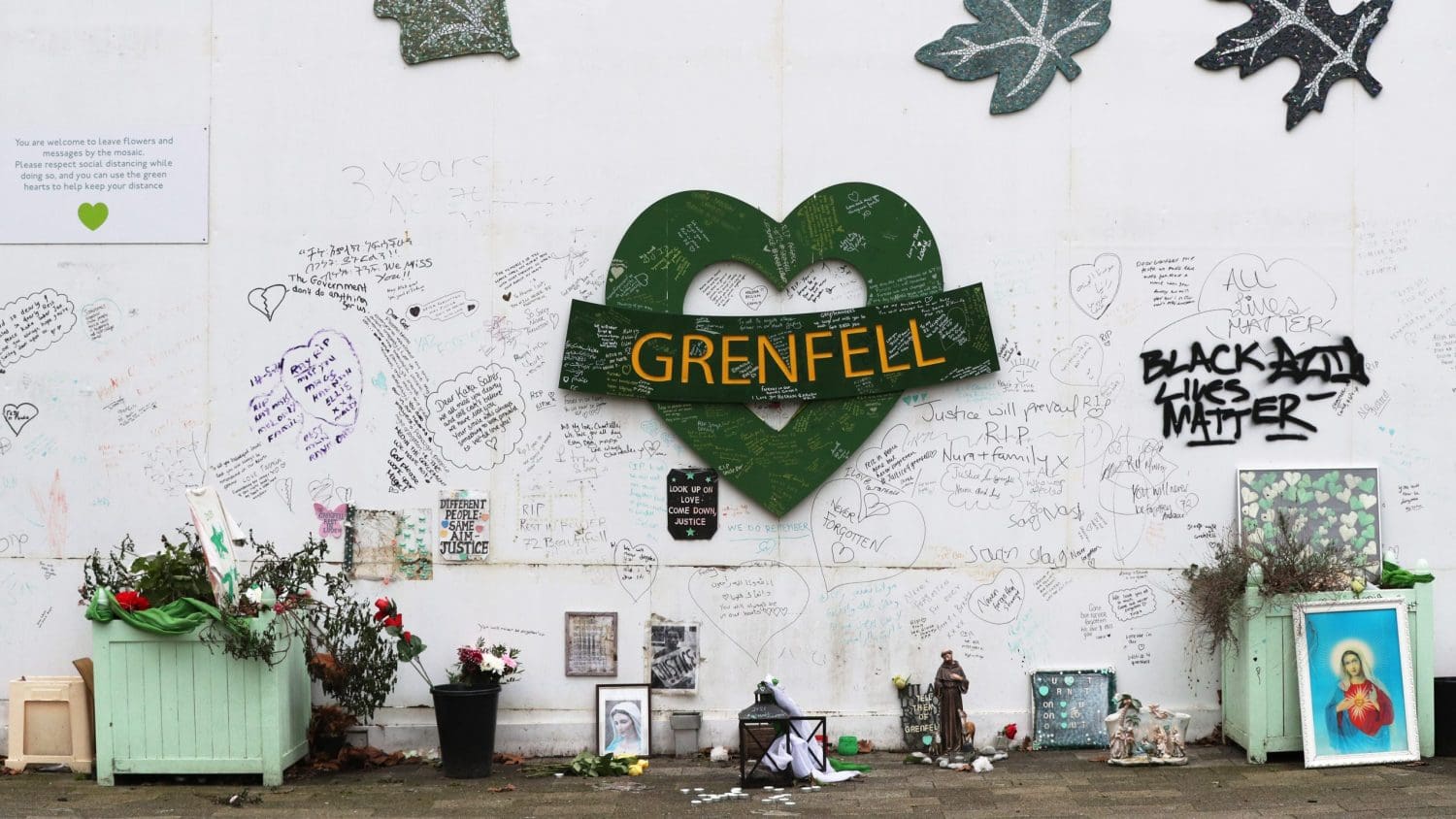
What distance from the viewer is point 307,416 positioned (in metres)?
8.58

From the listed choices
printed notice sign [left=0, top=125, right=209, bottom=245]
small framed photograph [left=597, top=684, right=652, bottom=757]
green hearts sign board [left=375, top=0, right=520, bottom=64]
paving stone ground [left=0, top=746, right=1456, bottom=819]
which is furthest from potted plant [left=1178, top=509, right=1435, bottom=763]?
printed notice sign [left=0, top=125, right=209, bottom=245]

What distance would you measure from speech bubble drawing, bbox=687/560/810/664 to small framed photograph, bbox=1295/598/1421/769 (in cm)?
287

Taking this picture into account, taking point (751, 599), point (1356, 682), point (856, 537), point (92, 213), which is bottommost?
point (1356, 682)

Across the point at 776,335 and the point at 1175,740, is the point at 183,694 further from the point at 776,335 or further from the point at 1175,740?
the point at 1175,740

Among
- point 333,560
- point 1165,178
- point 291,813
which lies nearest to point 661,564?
point 333,560

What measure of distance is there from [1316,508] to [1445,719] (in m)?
1.38

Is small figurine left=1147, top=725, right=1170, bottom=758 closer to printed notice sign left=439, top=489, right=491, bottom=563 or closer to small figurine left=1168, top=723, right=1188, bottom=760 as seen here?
small figurine left=1168, top=723, right=1188, bottom=760

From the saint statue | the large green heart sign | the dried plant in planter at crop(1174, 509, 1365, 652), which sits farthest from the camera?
the large green heart sign

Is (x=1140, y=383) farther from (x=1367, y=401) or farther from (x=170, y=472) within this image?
(x=170, y=472)

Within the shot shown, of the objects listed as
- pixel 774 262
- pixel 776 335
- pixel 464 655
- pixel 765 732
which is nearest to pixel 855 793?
pixel 765 732

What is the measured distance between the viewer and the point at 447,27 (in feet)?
28.1

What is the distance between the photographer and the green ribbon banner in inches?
333

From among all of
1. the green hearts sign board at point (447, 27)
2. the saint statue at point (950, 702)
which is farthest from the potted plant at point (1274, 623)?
the green hearts sign board at point (447, 27)

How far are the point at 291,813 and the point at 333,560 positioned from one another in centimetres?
179
